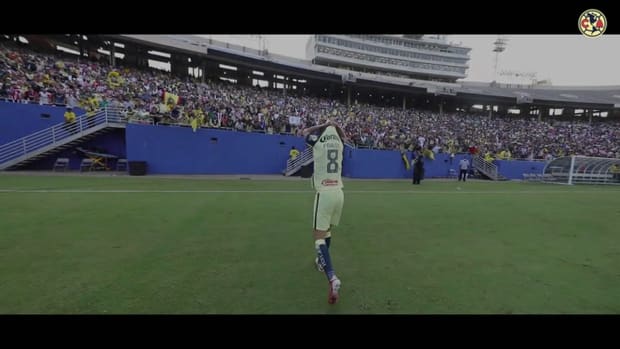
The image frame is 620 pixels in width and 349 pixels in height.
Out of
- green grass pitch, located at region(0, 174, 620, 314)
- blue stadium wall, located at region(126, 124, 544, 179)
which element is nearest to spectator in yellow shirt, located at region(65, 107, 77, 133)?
blue stadium wall, located at region(126, 124, 544, 179)

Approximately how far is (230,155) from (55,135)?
9.89 meters

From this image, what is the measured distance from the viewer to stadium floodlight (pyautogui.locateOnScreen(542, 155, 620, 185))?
20.7 meters

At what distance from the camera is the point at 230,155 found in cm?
2148

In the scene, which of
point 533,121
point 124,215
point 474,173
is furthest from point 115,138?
point 533,121

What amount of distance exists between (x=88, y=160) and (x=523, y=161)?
1329 inches

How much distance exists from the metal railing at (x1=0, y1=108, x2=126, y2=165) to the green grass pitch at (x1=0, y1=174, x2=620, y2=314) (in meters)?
10.3

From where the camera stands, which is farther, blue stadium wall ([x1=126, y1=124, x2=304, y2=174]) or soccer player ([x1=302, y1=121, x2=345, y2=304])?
blue stadium wall ([x1=126, y1=124, x2=304, y2=174])

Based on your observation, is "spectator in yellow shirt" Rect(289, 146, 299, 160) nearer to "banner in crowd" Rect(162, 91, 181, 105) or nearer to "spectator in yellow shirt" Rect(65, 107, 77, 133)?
"banner in crowd" Rect(162, 91, 181, 105)

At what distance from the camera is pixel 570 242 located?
6199 millimetres
